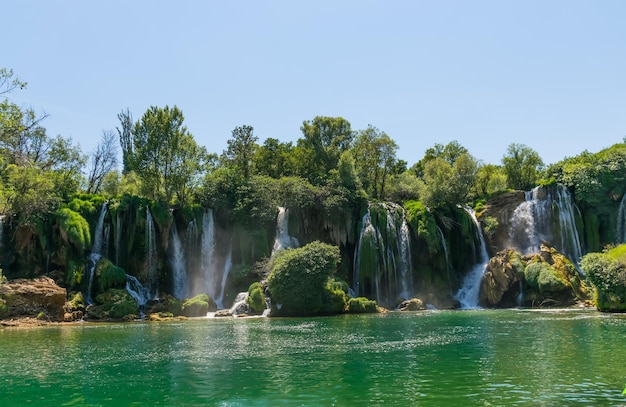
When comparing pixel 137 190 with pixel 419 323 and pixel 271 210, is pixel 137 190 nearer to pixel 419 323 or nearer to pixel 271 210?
pixel 271 210

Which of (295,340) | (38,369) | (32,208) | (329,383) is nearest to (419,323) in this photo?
(295,340)

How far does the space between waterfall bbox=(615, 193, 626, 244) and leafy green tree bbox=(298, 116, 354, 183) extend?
33727 mm

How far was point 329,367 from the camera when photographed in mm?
19500

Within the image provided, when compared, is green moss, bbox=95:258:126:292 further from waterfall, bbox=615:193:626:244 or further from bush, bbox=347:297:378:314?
waterfall, bbox=615:193:626:244

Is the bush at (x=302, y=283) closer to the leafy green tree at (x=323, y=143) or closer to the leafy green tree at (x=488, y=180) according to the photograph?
the leafy green tree at (x=323, y=143)

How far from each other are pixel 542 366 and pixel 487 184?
55.5 meters

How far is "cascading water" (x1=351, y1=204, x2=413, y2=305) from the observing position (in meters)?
55.2

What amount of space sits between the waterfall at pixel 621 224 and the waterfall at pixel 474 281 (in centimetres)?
1395

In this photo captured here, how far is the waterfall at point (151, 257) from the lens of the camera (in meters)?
53.9

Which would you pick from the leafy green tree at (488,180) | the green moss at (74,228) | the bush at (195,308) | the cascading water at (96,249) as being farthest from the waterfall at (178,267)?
the leafy green tree at (488,180)

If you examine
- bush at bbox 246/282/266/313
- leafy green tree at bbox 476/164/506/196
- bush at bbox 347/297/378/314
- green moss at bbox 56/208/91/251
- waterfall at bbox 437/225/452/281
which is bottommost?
bush at bbox 347/297/378/314

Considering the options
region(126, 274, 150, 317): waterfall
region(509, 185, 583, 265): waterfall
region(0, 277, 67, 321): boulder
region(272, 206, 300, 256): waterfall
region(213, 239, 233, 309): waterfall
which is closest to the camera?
region(0, 277, 67, 321): boulder

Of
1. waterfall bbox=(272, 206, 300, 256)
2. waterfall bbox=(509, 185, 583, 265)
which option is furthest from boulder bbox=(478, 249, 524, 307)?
waterfall bbox=(272, 206, 300, 256)

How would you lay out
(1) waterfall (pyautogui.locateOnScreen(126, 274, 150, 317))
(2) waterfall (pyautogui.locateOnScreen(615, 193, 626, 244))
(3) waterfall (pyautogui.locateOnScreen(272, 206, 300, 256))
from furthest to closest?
(2) waterfall (pyautogui.locateOnScreen(615, 193, 626, 244)) < (3) waterfall (pyautogui.locateOnScreen(272, 206, 300, 256)) < (1) waterfall (pyautogui.locateOnScreen(126, 274, 150, 317))
